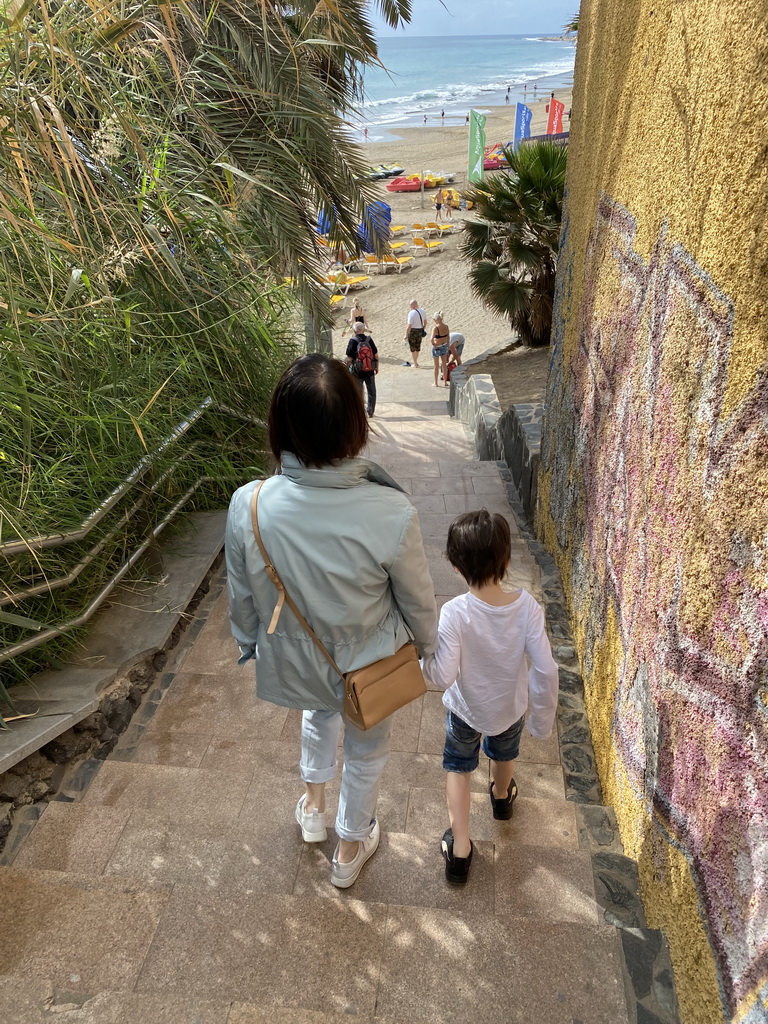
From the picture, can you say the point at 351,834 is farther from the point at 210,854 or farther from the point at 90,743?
the point at 90,743

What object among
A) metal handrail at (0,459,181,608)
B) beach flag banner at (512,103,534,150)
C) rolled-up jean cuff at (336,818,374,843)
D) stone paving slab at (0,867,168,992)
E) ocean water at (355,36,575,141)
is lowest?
stone paving slab at (0,867,168,992)

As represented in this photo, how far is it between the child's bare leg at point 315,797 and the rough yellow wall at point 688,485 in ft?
3.17

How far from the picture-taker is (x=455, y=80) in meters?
84.9

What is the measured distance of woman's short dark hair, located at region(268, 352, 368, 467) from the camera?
1.71 m

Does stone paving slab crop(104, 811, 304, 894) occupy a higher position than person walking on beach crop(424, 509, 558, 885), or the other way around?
person walking on beach crop(424, 509, 558, 885)

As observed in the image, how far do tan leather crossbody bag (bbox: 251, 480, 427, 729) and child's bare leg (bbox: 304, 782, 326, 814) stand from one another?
1.51ft

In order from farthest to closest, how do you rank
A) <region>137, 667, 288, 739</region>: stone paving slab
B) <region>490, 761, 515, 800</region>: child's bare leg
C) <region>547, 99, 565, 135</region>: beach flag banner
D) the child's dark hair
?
<region>547, 99, 565, 135</region>: beach flag banner < <region>137, 667, 288, 739</region>: stone paving slab < <region>490, 761, 515, 800</region>: child's bare leg < the child's dark hair

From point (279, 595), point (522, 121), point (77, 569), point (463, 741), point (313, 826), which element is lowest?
point (313, 826)

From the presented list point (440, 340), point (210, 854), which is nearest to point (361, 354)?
point (440, 340)

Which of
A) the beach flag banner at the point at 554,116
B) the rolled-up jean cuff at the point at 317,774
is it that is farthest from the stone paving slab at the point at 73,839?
the beach flag banner at the point at 554,116

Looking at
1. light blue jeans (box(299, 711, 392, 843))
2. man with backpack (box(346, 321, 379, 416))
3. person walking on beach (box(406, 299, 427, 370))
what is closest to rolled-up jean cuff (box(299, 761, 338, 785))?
light blue jeans (box(299, 711, 392, 843))

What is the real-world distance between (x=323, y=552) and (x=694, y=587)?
0.88 m

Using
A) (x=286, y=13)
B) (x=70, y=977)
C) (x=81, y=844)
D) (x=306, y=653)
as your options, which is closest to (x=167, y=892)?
(x=70, y=977)

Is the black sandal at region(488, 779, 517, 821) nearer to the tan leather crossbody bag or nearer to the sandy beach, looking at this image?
the tan leather crossbody bag
